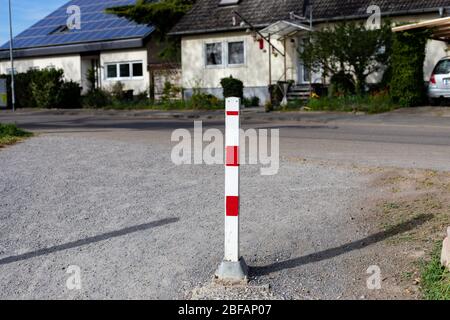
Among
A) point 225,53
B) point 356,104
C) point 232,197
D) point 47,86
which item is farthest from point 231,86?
point 232,197

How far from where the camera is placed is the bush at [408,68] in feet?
73.4

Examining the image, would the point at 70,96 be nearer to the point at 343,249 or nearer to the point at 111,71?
the point at 111,71

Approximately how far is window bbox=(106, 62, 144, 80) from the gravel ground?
2724cm

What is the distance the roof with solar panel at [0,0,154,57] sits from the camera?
121 ft

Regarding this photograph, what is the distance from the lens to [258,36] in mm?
29844

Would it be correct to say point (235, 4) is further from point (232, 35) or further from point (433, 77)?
point (433, 77)

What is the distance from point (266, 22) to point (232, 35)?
2.10m

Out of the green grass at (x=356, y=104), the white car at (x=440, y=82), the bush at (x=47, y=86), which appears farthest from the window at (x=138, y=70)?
the white car at (x=440, y=82)

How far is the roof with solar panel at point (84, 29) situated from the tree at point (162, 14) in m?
1.27

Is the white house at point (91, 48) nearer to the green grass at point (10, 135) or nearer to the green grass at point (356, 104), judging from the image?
the green grass at point (356, 104)

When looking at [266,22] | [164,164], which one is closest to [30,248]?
[164,164]

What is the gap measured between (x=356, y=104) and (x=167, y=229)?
17.7 metres

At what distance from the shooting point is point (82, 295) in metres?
4.80

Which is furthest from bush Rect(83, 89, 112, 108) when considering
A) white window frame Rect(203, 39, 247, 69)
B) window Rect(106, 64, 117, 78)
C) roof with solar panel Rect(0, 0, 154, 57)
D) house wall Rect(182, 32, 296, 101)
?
white window frame Rect(203, 39, 247, 69)
